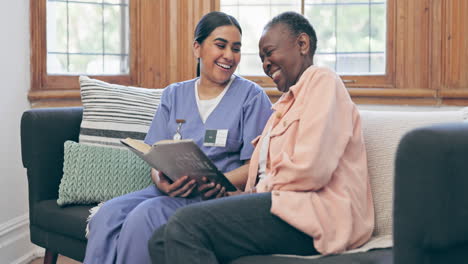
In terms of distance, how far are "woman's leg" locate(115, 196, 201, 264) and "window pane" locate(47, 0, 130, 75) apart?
1.56 meters

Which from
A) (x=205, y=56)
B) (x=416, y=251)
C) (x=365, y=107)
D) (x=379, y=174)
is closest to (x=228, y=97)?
(x=205, y=56)

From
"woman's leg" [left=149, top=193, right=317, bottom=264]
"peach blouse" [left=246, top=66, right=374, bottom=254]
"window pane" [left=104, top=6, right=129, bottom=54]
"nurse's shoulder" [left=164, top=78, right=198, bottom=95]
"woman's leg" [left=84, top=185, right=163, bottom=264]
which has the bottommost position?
"woman's leg" [left=84, top=185, right=163, bottom=264]

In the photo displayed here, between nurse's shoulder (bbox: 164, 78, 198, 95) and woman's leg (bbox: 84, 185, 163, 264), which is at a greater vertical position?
nurse's shoulder (bbox: 164, 78, 198, 95)

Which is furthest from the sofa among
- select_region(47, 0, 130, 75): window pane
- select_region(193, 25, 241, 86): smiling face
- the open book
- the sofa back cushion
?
select_region(47, 0, 130, 75): window pane

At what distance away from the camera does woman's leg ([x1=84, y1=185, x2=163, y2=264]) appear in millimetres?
1911

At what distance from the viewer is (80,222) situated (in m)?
2.15

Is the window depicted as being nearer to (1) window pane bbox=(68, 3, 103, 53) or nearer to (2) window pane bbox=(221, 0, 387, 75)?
(2) window pane bbox=(221, 0, 387, 75)

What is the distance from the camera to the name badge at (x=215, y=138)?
2059 millimetres

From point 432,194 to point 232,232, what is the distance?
0.59 metres

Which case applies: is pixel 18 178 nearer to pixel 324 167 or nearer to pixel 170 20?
pixel 170 20

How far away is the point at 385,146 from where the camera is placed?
1737 mm

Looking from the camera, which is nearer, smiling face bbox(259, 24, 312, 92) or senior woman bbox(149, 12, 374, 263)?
senior woman bbox(149, 12, 374, 263)

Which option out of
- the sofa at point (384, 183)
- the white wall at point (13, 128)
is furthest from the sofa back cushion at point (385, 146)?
the white wall at point (13, 128)

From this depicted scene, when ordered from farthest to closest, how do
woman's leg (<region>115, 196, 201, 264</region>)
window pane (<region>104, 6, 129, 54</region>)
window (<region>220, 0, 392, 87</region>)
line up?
window pane (<region>104, 6, 129, 54</region>)
window (<region>220, 0, 392, 87</region>)
woman's leg (<region>115, 196, 201, 264</region>)
